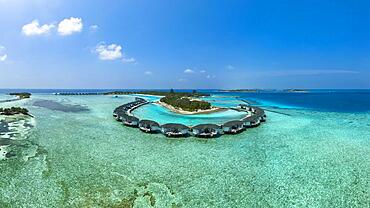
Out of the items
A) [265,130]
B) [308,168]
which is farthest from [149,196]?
[265,130]

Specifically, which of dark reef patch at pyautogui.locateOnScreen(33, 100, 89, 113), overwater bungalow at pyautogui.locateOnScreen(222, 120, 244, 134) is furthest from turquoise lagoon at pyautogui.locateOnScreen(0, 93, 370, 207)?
dark reef patch at pyautogui.locateOnScreen(33, 100, 89, 113)

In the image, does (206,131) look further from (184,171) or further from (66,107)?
(66,107)

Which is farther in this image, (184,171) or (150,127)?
(150,127)

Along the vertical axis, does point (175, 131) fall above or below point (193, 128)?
below

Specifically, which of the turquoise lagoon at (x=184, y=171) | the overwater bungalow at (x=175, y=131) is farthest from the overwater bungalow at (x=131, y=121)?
the overwater bungalow at (x=175, y=131)

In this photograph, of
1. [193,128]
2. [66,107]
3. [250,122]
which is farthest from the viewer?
[66,107]

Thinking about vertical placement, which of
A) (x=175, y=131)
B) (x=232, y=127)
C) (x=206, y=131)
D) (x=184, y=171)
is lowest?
(x=184, y=171)

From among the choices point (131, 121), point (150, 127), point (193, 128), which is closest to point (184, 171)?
point (193, 128)

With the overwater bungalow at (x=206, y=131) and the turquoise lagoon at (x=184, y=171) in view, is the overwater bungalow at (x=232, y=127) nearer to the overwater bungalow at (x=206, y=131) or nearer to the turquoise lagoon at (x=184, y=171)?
the turquoise lagoon at (x=184, y=171)

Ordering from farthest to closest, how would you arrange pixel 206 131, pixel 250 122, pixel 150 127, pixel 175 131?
pixel 250 122 < pixel 150 127 < pixel 175 131 < pixel 206 131
